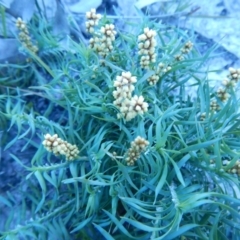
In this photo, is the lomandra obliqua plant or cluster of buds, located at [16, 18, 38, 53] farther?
cluster of buds, located at [16, 18, 38, 53]

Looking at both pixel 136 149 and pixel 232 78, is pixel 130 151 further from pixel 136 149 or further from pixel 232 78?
pixel 232 78

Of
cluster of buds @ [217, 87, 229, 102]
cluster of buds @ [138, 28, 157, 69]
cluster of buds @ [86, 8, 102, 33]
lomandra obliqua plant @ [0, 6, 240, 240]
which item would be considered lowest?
lomandra obliqua plant @ [0, 6, 240, 240]

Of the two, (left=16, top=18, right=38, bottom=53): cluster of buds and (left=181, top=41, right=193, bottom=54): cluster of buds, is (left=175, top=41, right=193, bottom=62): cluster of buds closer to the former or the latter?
(left=181, top=41, right=193, bottom=54): cluster of buds

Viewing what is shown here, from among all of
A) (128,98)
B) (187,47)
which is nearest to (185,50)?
(187,47)

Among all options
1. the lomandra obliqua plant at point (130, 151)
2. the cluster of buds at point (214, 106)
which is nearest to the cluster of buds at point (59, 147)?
the lomandra obliqua plant at point (130, 151)

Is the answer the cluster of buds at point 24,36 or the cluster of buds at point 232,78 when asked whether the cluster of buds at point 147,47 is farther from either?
the cluster of buds at point 24,36

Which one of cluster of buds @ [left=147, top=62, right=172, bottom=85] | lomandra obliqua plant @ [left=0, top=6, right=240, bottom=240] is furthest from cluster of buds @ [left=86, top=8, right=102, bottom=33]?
cluster of buds @ [left=147, top=62, right=172, bottom=85]

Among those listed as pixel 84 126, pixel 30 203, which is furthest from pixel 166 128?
pixel 30 203
